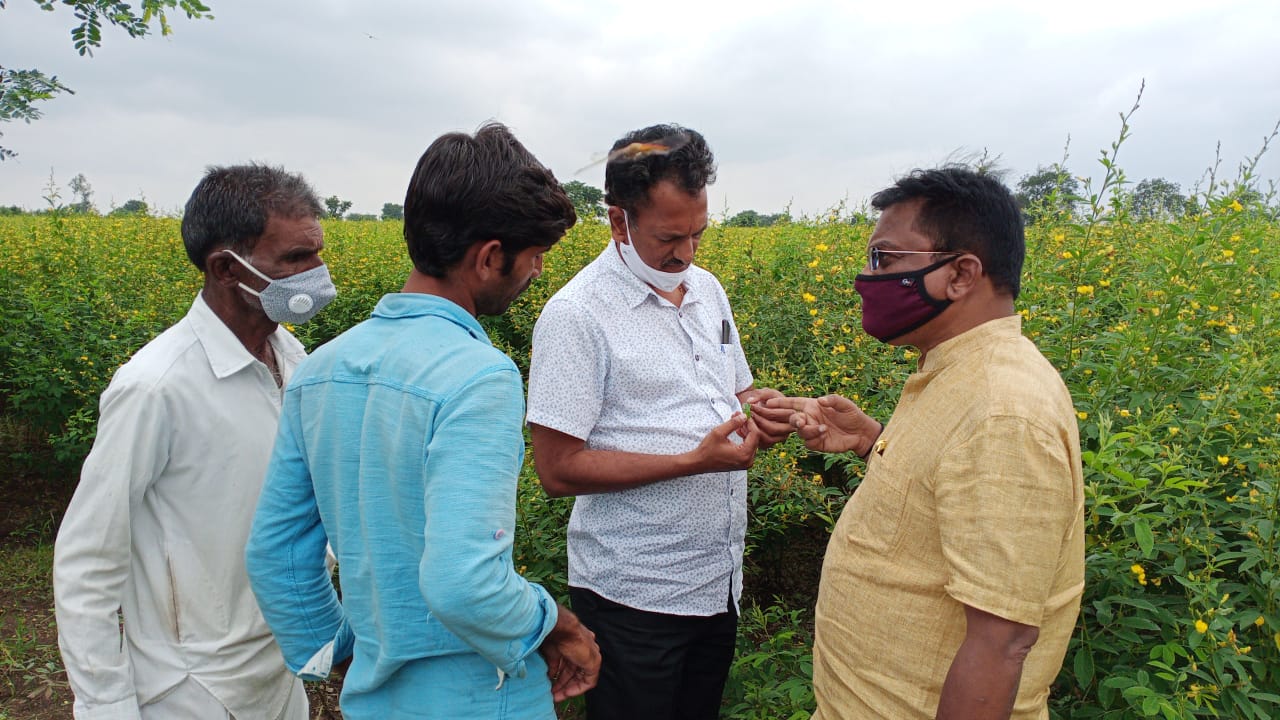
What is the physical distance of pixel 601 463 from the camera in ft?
6.24

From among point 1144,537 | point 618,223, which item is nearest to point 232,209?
point 618,223

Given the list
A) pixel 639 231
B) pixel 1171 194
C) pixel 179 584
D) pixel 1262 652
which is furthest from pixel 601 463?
pixel 1171 194

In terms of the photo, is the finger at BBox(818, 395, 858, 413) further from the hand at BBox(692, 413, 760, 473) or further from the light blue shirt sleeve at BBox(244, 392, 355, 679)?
the light blue shirt sleeve at BBox(244, 392, 355, 679)

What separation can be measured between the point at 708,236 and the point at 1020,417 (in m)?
5.10

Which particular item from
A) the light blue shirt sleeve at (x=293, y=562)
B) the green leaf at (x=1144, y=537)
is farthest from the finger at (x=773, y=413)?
the light blue shirt sleeve at (x=293, y=562)

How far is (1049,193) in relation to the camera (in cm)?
284

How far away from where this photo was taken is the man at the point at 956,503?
1.21m

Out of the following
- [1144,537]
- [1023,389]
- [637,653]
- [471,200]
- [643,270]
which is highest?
[471,200]

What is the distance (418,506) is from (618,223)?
1.06 meters

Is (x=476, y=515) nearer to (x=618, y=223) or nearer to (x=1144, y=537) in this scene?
(x=618, y=223)

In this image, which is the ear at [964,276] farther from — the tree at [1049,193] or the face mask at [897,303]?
the tree at [1049,193]

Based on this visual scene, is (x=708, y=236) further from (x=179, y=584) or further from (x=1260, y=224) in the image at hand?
(x=179, y=584)

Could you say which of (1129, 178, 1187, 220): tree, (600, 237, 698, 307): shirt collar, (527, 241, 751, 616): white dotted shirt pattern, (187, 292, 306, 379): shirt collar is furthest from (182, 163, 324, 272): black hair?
(1129, 178, 1187, 220): tree

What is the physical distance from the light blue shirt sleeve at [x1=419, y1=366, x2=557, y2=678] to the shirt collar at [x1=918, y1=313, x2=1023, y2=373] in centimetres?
77
